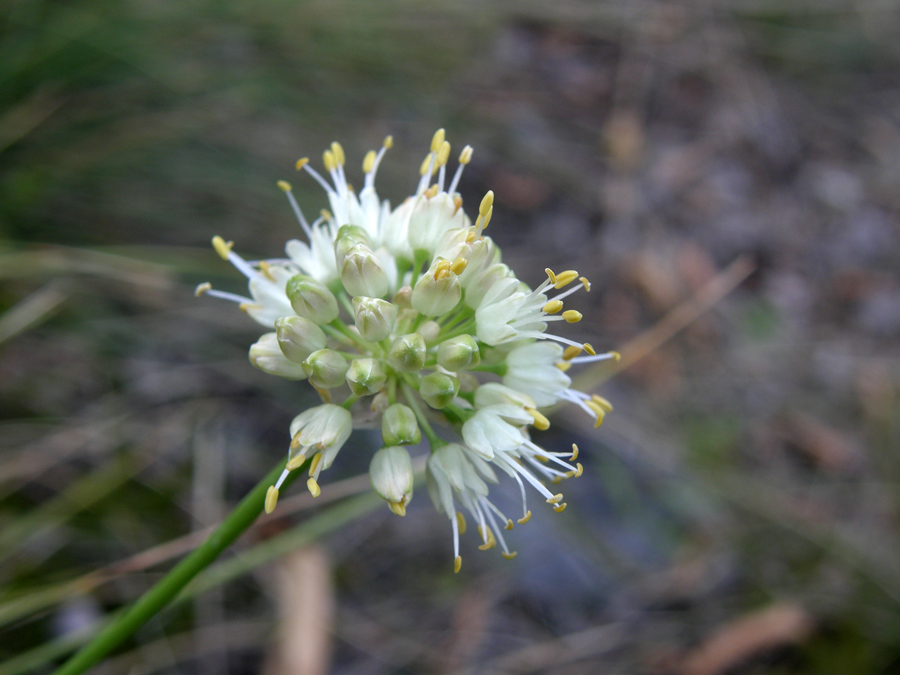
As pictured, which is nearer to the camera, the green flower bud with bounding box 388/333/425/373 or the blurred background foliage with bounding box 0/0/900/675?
the green flower bud with bounding box 388/333/425/373

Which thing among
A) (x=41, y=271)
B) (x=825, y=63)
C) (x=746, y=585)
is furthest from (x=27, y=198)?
(x=825, y=63)

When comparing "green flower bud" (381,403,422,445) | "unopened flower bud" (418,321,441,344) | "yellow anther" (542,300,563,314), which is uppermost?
"yellow anther" (542,300,563,314)

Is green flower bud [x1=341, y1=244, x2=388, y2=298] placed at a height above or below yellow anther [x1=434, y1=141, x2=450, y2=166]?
below

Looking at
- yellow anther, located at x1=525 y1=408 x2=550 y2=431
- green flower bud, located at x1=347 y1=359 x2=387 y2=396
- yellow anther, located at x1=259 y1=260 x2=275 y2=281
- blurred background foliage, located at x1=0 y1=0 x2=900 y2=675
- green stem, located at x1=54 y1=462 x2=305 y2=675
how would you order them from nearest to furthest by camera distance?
green stem, located at x1=54 y1=462 x2=305 y2=675 < green flower bud, located at x1=347 y1=359 x2=387 y2=396 < yellow anther, located at x1=525 y1=408 x2=550 y2=431 < yellow anther, located at x1=259 y1=260 x2=275 y2=281 < blurred background foliage, located at x1=0 y1=0 x2=900 y2=675

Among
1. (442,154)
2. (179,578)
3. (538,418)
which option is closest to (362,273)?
(442,154)

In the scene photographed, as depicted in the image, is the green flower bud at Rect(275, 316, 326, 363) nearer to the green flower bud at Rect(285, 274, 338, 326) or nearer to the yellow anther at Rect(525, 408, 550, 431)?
the green flower bud at Rect(285, 274, 338, 326)

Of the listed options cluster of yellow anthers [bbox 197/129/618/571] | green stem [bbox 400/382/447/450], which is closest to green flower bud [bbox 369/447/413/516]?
cluster of yellow anthers [bbox 197/129/618/571]
